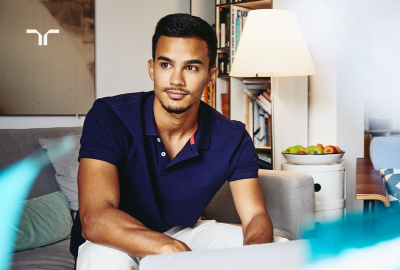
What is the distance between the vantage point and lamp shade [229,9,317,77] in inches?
77.9

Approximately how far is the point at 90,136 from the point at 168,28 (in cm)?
42

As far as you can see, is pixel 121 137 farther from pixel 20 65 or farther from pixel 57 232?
pixel 20 65

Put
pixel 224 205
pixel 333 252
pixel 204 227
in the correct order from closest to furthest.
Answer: pixel 333 252 < pixel 204 227 < pixel 224 205

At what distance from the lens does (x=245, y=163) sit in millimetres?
1233

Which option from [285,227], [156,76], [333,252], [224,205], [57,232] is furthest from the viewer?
[224,205]

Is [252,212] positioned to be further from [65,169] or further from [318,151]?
[318,151]

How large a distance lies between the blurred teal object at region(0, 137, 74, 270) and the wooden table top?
1.17m

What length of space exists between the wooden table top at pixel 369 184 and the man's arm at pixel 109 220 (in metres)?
0.79

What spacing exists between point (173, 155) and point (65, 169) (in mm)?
612

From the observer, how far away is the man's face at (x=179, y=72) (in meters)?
1.14

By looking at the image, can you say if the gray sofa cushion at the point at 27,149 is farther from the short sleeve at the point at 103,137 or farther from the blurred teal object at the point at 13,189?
the short sleeve at the point at 103,137

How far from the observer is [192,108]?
1.23 meters

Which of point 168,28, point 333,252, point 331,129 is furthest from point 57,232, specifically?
point 331,129

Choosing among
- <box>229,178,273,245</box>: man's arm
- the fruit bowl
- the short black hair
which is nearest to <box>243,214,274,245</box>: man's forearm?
<box>229,178,273,245</box>: man's arm
